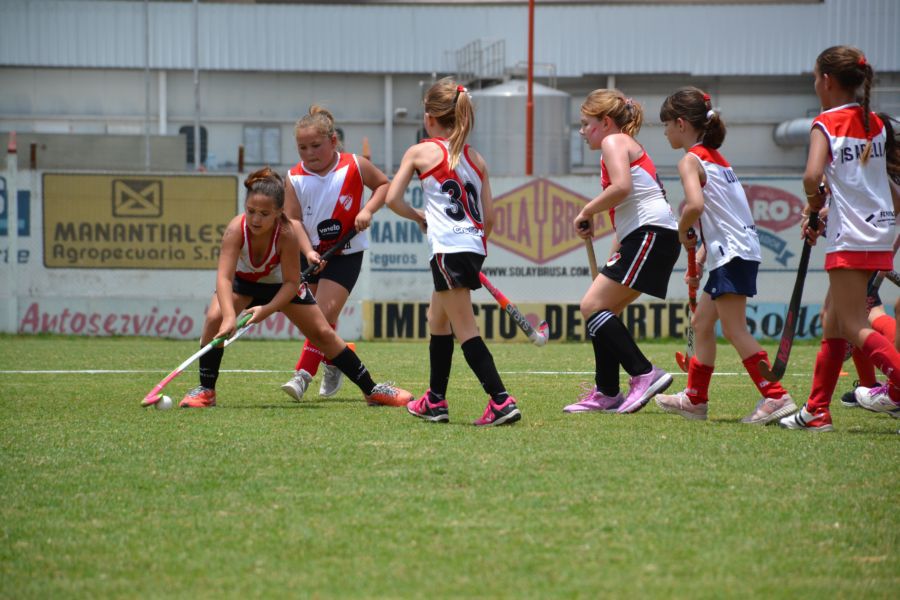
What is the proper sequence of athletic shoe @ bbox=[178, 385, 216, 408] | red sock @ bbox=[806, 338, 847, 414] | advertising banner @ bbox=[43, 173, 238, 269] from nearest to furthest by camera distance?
red sock @ bbox=[806, 338, 847, 414] → athletic shoe @ bbox=[178, 385, 216, 408] → advertising banner @ bbox=[43, 173, 238, 269]

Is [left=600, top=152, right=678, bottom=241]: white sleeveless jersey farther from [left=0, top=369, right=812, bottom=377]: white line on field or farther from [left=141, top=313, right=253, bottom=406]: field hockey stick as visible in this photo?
[left=0, top=369, right=812, bottom=377]: white line on field

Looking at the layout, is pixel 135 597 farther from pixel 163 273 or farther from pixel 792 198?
pixel 792 198

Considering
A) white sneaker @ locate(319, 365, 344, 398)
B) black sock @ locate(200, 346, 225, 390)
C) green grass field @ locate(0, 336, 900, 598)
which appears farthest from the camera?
white sneaker @ locate(319, 365, 344, 398)

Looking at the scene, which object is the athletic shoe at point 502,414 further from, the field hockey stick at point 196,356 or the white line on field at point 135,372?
the white line on field at point 135,372

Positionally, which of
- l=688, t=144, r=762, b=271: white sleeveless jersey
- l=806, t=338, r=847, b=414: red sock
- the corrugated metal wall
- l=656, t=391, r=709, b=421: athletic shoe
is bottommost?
l=656, t=391, r=709, b=421: athletic shoe

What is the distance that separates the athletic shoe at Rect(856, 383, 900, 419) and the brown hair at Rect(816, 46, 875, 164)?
5.49 feet

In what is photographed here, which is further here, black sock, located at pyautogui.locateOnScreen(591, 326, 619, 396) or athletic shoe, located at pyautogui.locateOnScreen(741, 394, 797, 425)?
black sock, located at pyautogui.locateOnScreen(591, 326, 619, 396)

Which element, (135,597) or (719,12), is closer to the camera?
(135,597)

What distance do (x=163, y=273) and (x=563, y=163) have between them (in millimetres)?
16808

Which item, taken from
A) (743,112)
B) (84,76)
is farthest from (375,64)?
(743,112)

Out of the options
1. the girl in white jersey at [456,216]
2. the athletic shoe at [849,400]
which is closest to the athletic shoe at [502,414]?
the girl in white jersey at [456,216]

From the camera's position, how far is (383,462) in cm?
472

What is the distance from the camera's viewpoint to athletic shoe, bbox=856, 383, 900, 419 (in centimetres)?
646

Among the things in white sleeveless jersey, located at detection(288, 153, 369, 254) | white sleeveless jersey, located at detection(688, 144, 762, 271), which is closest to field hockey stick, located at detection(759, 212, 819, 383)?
white sleeveless jersey, located at detection(688, 144, 762, 271)
